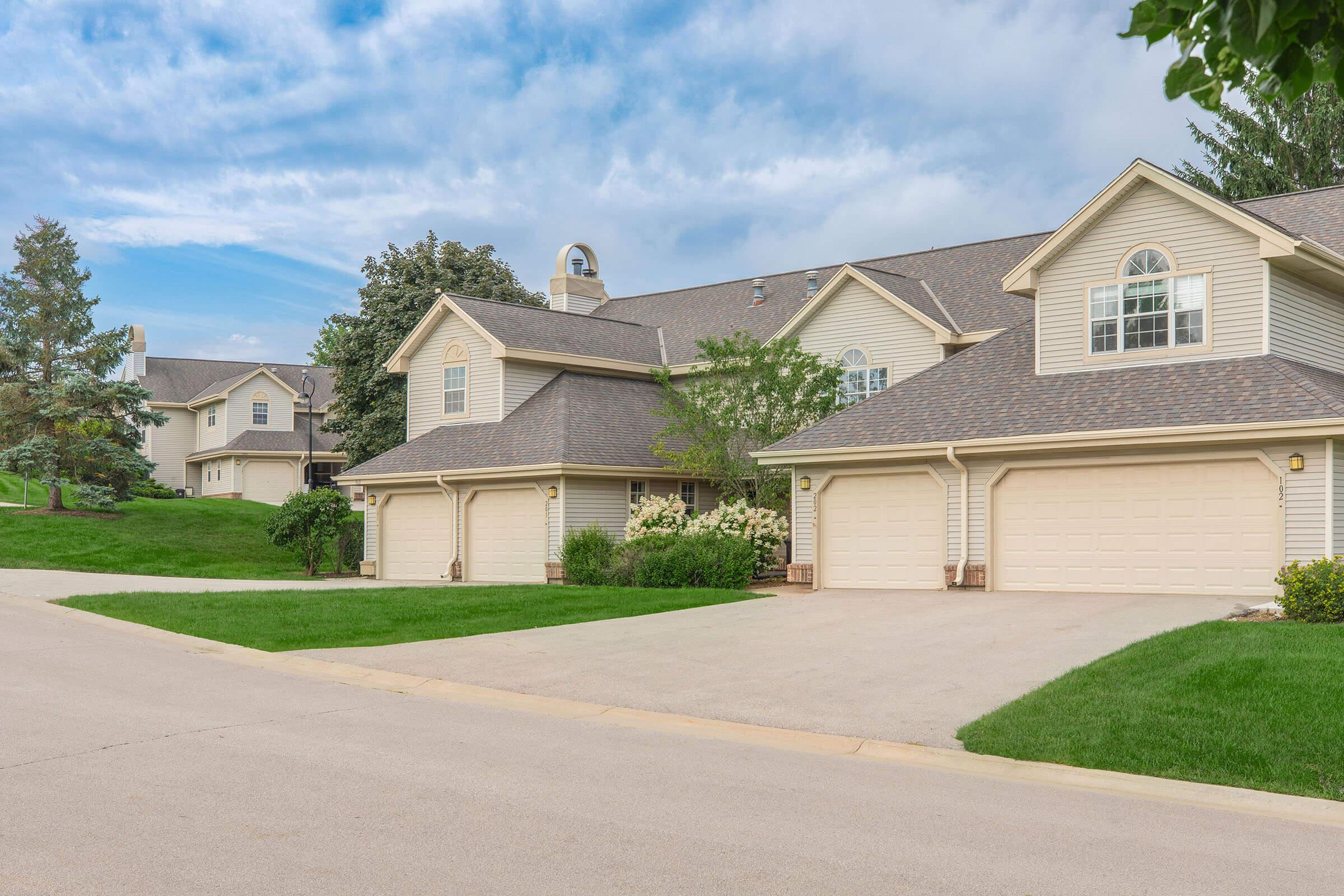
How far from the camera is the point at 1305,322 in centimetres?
1939

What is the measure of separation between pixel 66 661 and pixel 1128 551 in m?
15.1

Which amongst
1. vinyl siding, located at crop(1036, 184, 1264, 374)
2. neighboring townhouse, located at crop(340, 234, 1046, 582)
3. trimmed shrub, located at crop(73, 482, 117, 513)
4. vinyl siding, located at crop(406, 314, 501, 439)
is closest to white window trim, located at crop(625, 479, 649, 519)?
neighboring townhouse, located at crop(340, 234, 1046, 582)

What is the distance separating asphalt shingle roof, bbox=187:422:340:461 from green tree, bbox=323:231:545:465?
1343 cm

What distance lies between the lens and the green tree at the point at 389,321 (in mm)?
36250

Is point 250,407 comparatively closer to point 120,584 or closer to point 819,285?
point 120,584

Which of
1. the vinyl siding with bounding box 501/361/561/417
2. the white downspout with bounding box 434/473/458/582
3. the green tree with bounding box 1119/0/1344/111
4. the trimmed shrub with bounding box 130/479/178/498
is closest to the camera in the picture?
the green tree with bounding box 1119/0/1344/111

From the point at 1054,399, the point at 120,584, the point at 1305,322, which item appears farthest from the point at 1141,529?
the point at 120,584

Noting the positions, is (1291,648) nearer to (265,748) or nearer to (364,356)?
(265,748)

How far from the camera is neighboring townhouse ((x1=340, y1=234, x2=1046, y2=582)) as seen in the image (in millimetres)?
25375

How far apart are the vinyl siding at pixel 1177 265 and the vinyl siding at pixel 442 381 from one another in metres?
13.4

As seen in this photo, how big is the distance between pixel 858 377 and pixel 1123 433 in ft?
28.3

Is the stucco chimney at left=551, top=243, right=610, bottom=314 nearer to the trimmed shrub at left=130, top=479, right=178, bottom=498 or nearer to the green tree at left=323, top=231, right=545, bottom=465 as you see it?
the green tree at left=323, top=231, right=545, bottom=465

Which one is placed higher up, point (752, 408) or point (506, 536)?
point (752, 408)

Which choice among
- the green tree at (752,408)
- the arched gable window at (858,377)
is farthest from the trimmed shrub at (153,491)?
the arched gable window at (858,377)
